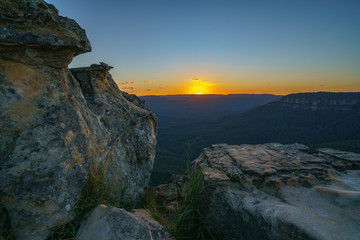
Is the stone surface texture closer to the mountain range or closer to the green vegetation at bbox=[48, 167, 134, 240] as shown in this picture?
the green vegetation at bbox=[48, 167, 134, 240]

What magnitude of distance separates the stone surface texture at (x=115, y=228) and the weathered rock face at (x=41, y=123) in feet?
1.16

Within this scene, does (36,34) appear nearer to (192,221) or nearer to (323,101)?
(192,221)

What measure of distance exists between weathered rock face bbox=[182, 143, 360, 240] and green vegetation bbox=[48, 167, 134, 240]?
1.60m

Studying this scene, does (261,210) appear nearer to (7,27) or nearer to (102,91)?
(7,27)

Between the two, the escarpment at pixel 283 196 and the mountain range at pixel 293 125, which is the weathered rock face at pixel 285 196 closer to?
the escarpment at pixel 283 196

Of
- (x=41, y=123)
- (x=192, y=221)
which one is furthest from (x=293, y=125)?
(x=41, y=123)

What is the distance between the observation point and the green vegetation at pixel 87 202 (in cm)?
208

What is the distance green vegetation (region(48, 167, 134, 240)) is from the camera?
6.83 ft

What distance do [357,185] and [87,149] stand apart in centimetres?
422

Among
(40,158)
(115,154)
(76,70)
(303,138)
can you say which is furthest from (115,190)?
(303,138)

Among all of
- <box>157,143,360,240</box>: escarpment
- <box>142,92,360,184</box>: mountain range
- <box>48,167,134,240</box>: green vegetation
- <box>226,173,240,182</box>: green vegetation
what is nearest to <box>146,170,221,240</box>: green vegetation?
<box>157,143,360,240</box>: escarpment

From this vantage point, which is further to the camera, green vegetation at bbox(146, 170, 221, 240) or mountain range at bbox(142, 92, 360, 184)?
mountain range at bbox(142, 92, 360, 184)

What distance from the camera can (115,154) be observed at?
3926mm

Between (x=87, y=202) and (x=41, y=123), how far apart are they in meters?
1.24
